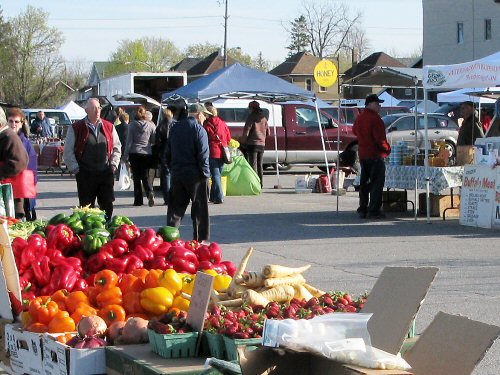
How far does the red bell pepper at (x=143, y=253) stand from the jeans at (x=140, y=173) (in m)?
12.5

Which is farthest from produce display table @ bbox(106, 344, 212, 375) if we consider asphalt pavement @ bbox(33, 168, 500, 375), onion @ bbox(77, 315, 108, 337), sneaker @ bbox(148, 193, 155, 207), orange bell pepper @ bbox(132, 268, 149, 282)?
sneaker @ bbox(148, 193, 155, 207)

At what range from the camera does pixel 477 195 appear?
15672 mm

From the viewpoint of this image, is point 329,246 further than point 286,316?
Yes

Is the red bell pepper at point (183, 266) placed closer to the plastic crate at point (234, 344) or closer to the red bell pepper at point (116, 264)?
the red bell pepper at point (116, 264)

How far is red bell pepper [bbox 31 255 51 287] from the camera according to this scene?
7293mm

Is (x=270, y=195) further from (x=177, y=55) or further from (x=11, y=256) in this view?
(x=177, y=55)

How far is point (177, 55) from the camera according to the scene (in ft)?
416

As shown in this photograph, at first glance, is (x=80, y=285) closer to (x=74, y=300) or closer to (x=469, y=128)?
(x=74, y=300)

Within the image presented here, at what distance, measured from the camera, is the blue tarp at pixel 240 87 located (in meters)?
22.2

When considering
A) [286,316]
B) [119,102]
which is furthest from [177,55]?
[286,316]

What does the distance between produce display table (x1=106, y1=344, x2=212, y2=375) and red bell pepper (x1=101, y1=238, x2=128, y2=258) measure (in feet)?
6.00

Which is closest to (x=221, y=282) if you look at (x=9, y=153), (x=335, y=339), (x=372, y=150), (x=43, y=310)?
(x=43, y=310)

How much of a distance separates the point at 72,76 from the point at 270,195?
9354 centimetres

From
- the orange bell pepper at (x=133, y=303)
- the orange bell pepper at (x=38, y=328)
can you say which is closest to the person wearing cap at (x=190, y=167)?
the orange bell pepper at (x=133, y=303)
